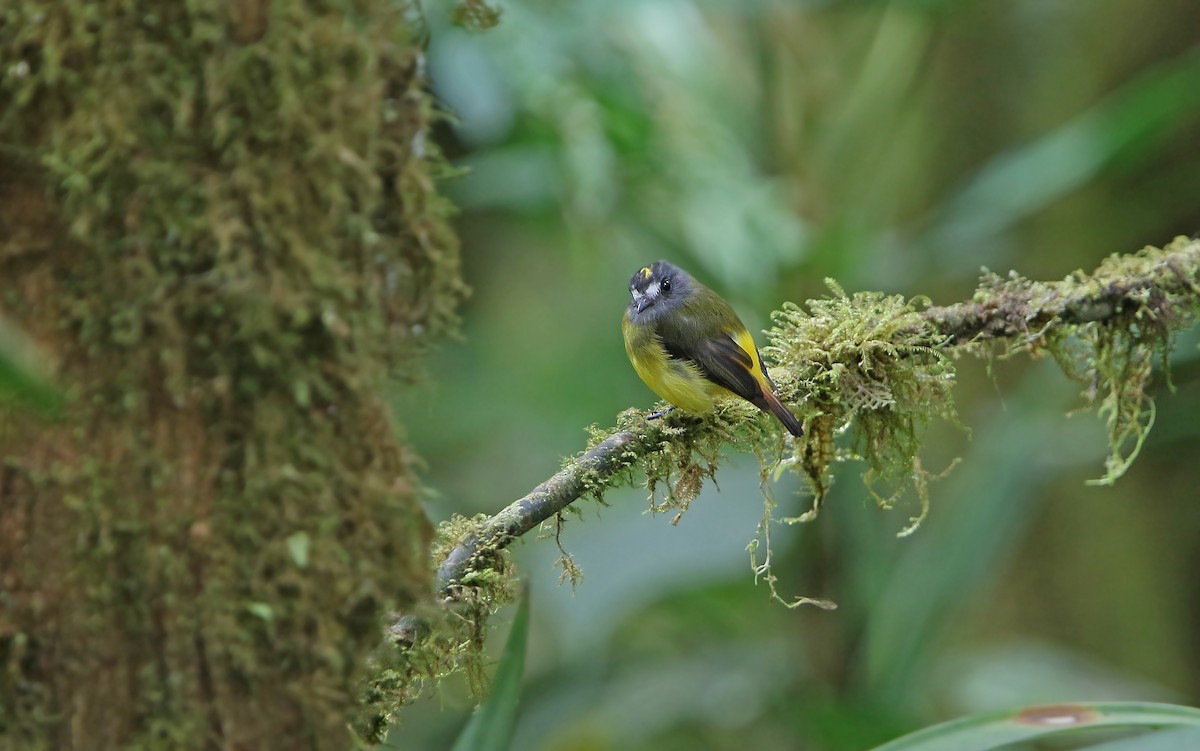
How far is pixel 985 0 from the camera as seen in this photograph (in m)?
5.04

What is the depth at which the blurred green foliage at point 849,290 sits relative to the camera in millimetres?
3436

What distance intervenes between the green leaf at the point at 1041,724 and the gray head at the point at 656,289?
1.79m

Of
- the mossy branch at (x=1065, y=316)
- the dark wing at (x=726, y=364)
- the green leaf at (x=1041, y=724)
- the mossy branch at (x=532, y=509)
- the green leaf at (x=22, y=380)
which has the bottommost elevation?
the green leaf at (x=1041, y=724)

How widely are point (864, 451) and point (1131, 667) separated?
3027mm

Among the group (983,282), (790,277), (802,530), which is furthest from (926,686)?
(983,282)

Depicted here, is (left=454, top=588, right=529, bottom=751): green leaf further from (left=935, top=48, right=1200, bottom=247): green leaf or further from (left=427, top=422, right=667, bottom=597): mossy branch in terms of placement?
(left=935, top=48, right=1200, bottom=247): green leaf

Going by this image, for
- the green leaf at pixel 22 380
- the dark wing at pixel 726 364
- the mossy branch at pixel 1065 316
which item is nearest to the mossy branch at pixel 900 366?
the mossy branch at pixel 1065 316

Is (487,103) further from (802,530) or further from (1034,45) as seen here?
(1034,45)

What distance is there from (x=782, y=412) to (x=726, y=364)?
54 centimetres

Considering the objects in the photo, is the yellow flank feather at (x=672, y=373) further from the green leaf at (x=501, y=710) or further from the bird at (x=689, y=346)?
the green leaf at (x=501, y=710)

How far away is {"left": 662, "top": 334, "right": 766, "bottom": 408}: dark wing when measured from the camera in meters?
2.44

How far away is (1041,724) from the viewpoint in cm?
157

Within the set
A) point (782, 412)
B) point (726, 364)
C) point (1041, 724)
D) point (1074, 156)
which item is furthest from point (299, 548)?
point (1074, 156)

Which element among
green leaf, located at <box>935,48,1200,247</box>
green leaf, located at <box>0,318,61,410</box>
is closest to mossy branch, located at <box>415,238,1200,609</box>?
green leaf, located at <box>0,318,61,410</box>
